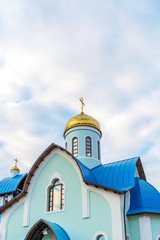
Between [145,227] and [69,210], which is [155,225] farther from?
[69,210]

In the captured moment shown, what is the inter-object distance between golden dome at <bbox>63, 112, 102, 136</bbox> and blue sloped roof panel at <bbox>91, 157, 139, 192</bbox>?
3556 millimetres

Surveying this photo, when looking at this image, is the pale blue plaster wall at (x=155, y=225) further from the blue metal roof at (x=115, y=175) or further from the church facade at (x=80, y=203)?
the blue metal roof at (x=115, y=175)

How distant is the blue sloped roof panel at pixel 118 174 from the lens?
464 inches

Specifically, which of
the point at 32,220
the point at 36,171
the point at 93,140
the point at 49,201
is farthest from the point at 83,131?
the point at 32,220

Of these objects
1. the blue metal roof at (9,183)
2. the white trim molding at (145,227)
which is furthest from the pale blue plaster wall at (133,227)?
the blue metal roof at (9,183)

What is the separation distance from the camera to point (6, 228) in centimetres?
1327

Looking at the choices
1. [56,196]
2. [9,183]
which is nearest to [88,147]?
[56,196]

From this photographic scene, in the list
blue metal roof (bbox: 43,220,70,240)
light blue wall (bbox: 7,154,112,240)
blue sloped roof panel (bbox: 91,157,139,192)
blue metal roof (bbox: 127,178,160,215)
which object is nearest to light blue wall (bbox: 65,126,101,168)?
blue sloped roof panel (bbox: 91,157,139,192)

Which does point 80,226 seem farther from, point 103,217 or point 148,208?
point 148,208

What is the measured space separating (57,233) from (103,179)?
330 cm

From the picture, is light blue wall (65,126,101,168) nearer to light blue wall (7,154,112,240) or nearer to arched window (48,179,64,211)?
light blue wall (7,154,112,240)

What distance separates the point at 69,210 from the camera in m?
11.9

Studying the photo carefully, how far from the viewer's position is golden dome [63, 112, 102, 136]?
649 inches

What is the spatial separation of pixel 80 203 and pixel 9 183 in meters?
9.00
